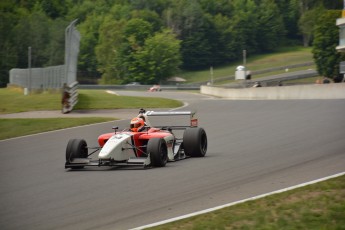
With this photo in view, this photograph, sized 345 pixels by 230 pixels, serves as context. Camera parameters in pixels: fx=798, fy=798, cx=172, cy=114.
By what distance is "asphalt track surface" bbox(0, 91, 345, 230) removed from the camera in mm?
10805

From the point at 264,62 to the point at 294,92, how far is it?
300 ft

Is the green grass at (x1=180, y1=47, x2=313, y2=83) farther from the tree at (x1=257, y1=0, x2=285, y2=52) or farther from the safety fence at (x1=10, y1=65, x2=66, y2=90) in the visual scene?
the safety fence at (x1=10, y1=65, x2=66, y2=90)

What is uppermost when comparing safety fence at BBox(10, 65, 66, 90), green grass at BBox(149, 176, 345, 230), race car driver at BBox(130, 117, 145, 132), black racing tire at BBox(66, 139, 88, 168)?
safety fence at BBox(10, 65, 66, 90)

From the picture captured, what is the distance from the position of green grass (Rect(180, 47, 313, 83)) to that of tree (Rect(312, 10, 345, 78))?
19.9 m

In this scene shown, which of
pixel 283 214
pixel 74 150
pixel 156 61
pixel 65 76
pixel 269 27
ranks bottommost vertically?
pixel 283 214

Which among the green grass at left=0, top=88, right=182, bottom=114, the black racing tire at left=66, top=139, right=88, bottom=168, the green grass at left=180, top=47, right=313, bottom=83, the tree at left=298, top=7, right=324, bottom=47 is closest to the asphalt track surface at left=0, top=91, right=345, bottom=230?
the black racing tire at left=66, top=139, right=88, bottom=168

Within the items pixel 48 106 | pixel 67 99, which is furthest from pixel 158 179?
pixel 48 106

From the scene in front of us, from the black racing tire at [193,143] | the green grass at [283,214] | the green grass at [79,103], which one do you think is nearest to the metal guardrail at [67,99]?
the green grass at [79,103]

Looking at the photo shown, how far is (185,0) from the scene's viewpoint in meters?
171

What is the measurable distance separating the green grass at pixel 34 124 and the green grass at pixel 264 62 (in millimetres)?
99122

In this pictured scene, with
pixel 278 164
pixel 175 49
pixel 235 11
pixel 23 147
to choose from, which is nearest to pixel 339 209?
pixel 278 164

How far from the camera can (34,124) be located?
95.2 ft

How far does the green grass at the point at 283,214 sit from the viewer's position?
31.1 ft

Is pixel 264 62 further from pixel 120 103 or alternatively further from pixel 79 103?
pixel 79 103
